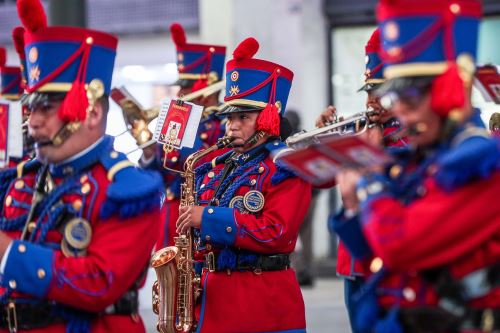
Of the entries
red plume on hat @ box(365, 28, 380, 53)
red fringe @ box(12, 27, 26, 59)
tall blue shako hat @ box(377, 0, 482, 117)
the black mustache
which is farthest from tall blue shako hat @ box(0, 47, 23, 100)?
tall blue shako hat @ box(377, 0, 482, 117)

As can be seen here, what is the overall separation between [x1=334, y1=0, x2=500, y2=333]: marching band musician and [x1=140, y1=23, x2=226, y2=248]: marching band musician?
4.28 m

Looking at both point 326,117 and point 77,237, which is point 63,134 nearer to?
point 77,237

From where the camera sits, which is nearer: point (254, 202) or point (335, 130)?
point (254, 202)

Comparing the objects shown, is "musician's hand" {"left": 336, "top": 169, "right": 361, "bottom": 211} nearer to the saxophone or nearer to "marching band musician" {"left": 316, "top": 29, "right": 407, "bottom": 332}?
"marching band musician" {"left": 316, "top": 29, "right": 407, "bottom": 332}

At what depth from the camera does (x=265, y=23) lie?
1401 cm

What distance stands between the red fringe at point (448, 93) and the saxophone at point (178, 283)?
9.60 feet

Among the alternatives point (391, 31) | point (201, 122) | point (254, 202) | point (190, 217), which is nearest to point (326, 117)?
point (254, 202)

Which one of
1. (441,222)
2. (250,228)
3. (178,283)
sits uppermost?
(441,222)

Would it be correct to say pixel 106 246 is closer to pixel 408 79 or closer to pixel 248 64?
pixel 408 79

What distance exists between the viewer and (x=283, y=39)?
13.9m

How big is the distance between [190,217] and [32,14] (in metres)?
2.21

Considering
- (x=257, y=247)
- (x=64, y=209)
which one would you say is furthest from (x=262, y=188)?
(x=64, y=209)

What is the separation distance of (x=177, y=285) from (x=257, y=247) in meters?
0.73

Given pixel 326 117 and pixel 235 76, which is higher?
pixel 235 76
